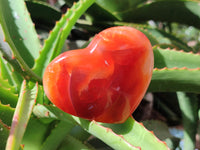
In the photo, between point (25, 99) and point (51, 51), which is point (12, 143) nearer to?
point (25, 99)

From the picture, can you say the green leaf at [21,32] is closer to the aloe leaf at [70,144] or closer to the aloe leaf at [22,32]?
the aloe leaf at [22,32]

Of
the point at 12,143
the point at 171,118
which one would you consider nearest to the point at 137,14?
the point at 171,118

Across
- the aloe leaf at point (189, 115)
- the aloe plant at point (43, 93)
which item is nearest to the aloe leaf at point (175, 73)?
the aloe plant at point (43, 93)

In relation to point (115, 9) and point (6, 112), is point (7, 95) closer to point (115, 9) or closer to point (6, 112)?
point (6, 112)

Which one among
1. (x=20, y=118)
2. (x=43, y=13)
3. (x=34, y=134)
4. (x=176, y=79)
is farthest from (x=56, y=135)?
(x=43, y=13)

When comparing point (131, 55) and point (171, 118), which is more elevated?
point (131, 55)
